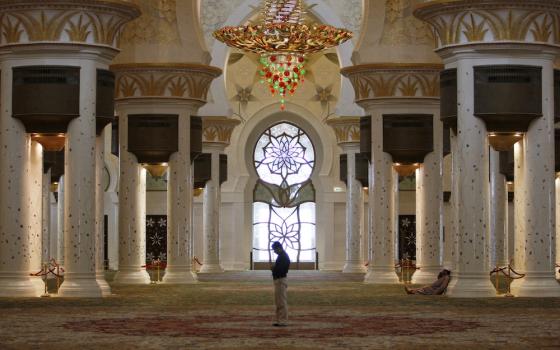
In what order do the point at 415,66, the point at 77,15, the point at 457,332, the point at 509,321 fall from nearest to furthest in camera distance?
the point at 457,332, the point at 509,321, the point at 77,15, the point at 415,66

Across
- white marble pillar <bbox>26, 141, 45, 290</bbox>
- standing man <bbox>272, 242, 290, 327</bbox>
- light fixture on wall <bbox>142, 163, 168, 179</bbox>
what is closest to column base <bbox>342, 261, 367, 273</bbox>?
light fixture on wall <bbox>142, 163, 168, 179</bbox>

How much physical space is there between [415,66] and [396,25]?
118cm

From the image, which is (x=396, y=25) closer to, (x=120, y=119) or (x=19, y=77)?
(x=120, y=119)

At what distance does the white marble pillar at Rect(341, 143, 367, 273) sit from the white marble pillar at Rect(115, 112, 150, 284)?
10.3 metres

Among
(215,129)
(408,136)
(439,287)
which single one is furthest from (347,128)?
(439,287)

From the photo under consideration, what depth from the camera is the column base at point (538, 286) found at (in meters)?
18.2

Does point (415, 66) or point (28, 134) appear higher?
point (415, 66)

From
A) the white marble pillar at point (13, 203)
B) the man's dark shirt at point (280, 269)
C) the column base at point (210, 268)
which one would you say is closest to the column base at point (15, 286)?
the white marble pillar at point (13, 203)

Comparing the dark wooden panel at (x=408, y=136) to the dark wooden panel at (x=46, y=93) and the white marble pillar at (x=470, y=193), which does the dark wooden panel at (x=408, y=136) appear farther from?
the dark wooden panel at (x=46, y=93)

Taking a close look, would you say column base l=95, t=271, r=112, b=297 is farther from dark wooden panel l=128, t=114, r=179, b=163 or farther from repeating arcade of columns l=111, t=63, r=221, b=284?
dark wooden panel l=128, t=114, r=179, b=163

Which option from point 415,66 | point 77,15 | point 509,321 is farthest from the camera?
point 415,66

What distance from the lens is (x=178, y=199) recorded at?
26.0m

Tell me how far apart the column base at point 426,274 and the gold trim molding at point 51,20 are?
9282mm

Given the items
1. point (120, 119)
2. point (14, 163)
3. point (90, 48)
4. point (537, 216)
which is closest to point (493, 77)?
point (537, 216)
